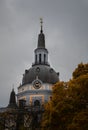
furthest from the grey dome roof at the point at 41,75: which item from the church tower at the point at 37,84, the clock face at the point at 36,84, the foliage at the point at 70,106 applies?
the foliage at the point at 70,106

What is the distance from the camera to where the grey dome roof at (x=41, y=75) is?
95125 mm

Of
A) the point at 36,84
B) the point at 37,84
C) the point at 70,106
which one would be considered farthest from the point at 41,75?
the point at 70,106

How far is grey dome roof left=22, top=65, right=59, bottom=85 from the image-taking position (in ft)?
312

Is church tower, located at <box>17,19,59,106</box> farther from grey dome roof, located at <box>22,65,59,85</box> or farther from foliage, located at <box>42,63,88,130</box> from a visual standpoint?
foliage, located at <box>42,63,88,130</box>

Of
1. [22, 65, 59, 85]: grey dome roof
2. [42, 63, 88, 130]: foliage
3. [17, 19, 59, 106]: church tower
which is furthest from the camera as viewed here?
[22, 65, 59, 85]: grey dome roof

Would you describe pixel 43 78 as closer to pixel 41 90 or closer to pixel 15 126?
pixel 41 90

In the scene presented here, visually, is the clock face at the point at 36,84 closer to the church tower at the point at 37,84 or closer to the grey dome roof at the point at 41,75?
the church tower at the point at 37,84

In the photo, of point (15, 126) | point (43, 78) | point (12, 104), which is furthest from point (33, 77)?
point (15, 126)

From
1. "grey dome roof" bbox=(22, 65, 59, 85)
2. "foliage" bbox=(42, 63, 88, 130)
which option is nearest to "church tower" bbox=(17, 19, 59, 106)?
"grey dome roof" bbox=(22, 65, 59, 85)

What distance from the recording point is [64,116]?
38219 millimetres

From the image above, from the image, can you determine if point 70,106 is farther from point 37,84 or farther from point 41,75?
point 41,75

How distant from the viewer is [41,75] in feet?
314

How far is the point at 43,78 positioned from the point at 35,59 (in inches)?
354

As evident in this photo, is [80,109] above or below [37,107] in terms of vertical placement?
below
